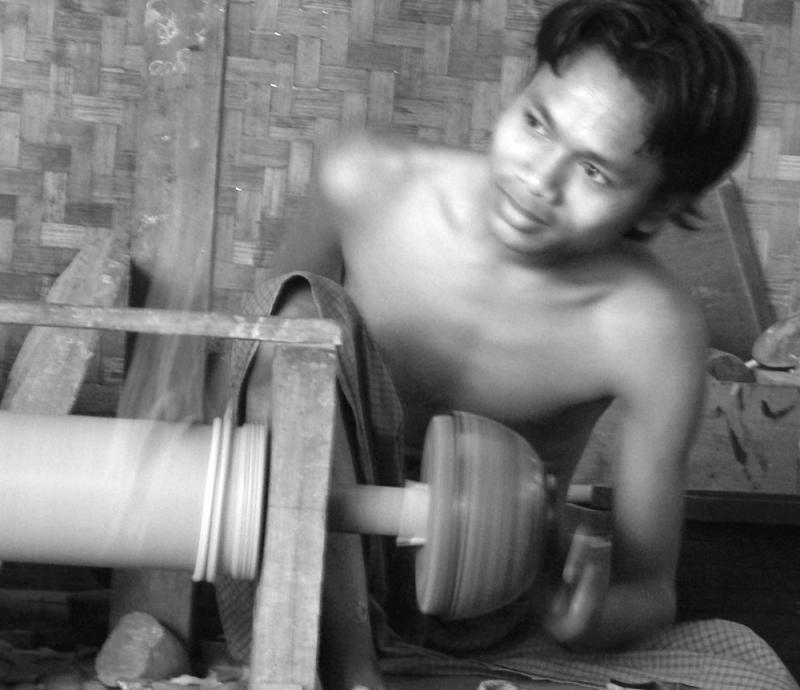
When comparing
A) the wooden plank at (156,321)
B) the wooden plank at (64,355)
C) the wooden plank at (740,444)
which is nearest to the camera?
the wooden plank at (156,321)

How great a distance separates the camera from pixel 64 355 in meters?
1.76

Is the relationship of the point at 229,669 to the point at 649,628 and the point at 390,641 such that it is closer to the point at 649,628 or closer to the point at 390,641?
the point at 390,641

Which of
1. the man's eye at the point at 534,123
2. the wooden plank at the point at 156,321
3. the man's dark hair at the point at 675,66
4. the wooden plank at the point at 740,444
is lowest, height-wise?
the wooden plank at the point at 740,444

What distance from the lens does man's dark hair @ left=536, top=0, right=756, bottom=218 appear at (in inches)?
58.0

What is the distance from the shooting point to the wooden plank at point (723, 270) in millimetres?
3422

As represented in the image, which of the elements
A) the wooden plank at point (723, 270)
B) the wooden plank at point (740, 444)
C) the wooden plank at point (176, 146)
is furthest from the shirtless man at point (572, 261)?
the wooden plank at point (723, 270)

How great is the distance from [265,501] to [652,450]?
2.00 feet

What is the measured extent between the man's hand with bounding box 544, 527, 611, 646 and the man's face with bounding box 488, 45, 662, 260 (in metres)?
0.36

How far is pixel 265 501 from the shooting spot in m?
1.19

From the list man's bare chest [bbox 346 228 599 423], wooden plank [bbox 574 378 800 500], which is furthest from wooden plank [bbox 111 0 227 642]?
wooden plank [bbox 574 378 800 500]

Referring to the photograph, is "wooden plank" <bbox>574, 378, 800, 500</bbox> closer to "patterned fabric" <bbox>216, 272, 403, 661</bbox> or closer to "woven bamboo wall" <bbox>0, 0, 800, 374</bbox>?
"woven bamboo wall" <bbox>0, 0, 800, 374</bbox>

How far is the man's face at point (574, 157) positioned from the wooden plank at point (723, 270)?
6.39 feet

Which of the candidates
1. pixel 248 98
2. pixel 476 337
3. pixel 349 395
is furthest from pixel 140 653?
pixel 248 98

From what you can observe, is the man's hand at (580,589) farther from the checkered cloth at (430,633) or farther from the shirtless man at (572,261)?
the checkered cloth at (430,633)
